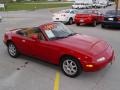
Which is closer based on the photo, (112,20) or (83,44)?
(83,44)

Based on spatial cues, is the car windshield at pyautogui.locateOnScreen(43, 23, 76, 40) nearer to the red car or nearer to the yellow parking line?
the yellow parking line

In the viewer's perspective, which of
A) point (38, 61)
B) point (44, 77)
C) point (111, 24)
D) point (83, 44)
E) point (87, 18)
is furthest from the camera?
point (87, 18)

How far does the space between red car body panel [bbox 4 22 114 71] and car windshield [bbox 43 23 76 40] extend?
0.18 m

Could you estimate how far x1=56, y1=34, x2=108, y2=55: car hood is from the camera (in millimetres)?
6324

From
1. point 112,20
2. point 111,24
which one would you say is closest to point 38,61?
point 111,24

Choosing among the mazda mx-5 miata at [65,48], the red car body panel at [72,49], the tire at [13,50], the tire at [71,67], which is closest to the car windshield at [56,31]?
the mazda mx-5 miata at [65,48]

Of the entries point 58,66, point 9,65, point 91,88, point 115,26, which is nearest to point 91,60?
point 91,88

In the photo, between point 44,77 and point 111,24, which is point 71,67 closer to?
point 44,77

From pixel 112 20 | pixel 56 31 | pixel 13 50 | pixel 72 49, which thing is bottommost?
pixel 13 50

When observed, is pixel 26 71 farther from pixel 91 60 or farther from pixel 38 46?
pixel 91 60

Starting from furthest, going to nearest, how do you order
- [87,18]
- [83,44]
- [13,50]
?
[87,18] < [13,50] < [83,44]

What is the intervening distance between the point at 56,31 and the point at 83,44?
1077 millimetres

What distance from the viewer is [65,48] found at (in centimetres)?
642

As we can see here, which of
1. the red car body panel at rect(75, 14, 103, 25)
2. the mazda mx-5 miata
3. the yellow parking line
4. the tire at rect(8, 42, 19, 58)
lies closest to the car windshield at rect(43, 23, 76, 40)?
the mazda mx-5 miata
